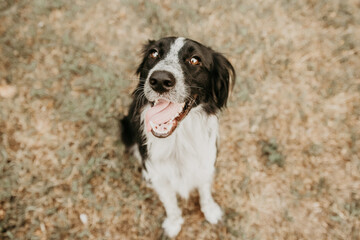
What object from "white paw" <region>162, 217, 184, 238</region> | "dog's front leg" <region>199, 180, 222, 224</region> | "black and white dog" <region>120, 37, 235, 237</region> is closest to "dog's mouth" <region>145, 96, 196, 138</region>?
"black and white dog" <region>120, 37, 235, 237</region>

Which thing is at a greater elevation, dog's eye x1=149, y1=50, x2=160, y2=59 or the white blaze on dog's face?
dog's eye x1=149, y1=50, x2=160, y2=59

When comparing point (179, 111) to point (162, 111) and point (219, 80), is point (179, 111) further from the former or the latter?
point (219, 80)

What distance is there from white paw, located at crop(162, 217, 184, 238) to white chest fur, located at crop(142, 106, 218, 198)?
580mm

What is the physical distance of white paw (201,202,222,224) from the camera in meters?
3.17

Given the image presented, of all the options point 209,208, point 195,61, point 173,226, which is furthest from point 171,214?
point 195,61

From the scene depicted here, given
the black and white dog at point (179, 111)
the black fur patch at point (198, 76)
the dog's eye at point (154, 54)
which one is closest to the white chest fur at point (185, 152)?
the black and white dog at point (179, 111)

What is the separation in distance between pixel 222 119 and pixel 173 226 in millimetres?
1638

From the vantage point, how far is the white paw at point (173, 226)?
3.12m

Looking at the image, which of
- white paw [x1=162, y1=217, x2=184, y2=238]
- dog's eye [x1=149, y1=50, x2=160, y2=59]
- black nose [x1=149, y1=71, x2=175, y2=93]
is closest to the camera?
black nose [x1=149, y1=71, x2=175, y2=93]

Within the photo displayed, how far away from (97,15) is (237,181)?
3.62 m

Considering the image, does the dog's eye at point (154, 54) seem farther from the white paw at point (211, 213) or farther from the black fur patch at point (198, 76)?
the white paw at point (211, 213)

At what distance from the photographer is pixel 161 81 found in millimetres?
2059

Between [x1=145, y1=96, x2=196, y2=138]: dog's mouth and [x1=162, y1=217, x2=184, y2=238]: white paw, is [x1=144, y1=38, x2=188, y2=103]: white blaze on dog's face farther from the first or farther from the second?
[x1=162, y1=217, x2=184, y2=238]: white paw

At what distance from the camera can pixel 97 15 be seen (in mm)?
4512
